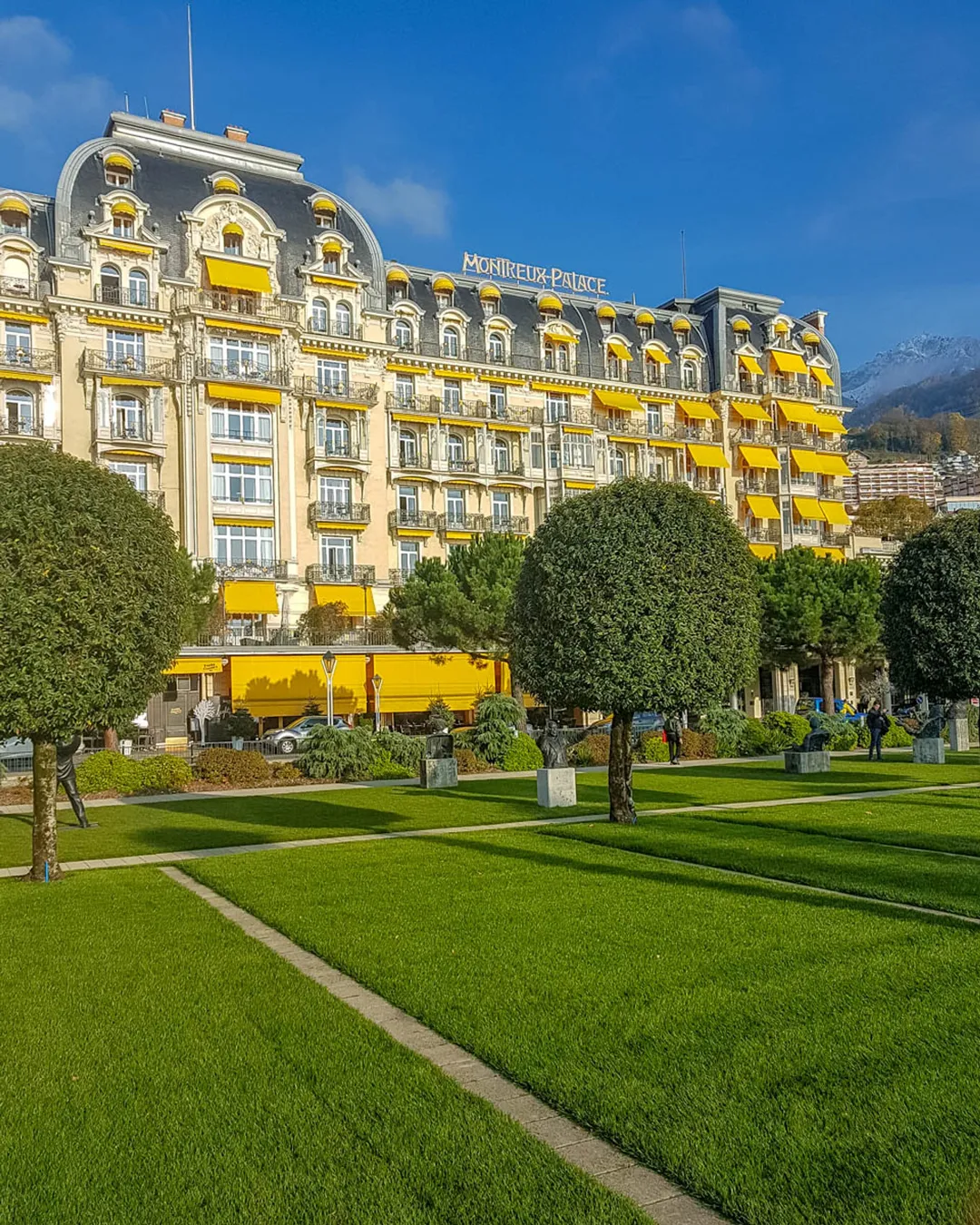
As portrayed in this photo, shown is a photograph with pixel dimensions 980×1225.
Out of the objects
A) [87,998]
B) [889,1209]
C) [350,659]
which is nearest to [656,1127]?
[889,1209]

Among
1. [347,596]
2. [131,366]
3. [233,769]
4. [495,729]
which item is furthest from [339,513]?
[233,769]

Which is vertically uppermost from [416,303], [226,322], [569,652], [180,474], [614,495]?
[416,303]

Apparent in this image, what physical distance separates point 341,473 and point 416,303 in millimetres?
10080

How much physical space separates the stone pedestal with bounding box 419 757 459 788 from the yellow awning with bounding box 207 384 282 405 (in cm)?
2540

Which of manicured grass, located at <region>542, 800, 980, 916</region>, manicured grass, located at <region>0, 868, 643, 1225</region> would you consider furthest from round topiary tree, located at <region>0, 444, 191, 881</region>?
manicured grass, located at <region>542, 800, 980, 916</region>

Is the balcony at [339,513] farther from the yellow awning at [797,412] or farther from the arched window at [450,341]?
the yellow awning at [797,412]

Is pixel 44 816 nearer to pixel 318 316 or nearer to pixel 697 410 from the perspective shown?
pixel 318 316

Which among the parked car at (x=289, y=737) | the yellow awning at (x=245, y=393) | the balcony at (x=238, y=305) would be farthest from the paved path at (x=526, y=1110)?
the balcony at (x=238, y=305)

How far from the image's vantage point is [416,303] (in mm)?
50750

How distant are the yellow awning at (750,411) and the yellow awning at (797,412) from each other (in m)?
1.01

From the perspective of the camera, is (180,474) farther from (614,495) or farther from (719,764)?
(614,495)

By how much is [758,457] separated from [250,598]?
30.7 m

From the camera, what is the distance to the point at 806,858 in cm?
1259

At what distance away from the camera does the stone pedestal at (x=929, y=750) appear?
26953mm
